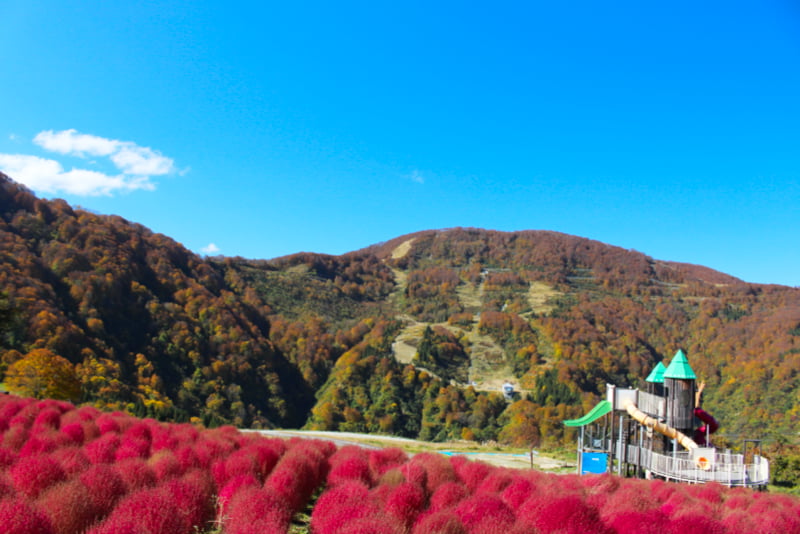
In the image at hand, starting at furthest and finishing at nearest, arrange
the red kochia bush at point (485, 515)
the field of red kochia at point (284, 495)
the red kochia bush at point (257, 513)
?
the red kochia bush at point (485, 515), the field of red kochia at point (284, 495), the red kochia bush at point (257, 513)

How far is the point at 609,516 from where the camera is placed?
7.93m

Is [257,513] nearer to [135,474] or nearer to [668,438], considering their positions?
[135,474]

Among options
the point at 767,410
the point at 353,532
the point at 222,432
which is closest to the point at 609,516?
the point at 353,532

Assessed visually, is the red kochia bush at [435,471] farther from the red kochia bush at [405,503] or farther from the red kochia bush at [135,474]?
the red kochia bush at [135,474]

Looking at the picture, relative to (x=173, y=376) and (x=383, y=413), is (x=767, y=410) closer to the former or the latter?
(x=383, y=413)

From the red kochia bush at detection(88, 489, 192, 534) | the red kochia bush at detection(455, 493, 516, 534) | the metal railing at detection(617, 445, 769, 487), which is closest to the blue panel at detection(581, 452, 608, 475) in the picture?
the metal railing at detection(617, 445, 769, 487)

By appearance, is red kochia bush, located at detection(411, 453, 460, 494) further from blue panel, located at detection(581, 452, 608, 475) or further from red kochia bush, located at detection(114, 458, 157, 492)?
blue panel, located at detection(581, 452, 608, 475)

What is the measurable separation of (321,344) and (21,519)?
4205 inches

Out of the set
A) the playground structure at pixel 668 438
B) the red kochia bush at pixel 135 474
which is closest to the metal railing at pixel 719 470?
the playground structure at pixel 668 438

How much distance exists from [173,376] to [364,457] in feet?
228

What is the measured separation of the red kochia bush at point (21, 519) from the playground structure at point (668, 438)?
61.7ft

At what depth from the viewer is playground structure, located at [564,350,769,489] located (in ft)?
59.3

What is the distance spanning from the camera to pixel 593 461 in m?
21.2

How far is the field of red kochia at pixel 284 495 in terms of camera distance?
604cm
